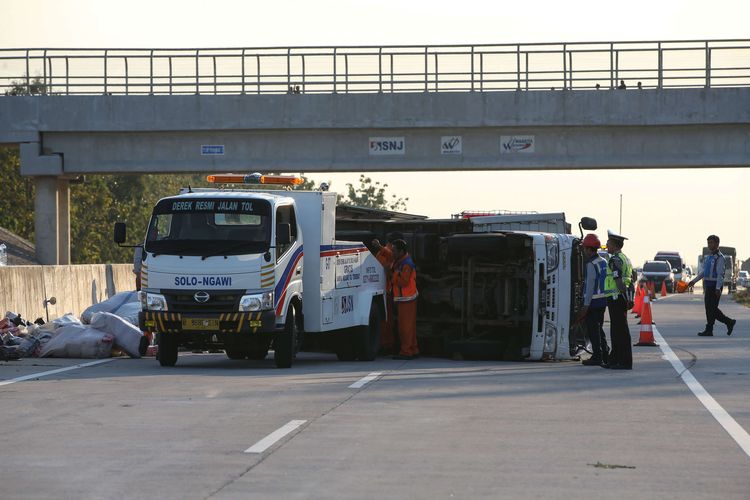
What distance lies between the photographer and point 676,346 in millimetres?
24641

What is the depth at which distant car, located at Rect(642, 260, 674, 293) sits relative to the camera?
2790 inches

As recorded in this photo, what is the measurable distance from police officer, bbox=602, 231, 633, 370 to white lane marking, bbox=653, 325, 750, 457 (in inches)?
29.8

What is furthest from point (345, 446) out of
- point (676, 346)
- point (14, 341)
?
point (676, 346)

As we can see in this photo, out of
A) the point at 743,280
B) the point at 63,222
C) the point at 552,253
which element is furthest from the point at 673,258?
the point at 552,253

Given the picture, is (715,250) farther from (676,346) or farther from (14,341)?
(14,341)

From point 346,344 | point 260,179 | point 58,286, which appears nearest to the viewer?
point 260,179

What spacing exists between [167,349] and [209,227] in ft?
6.00

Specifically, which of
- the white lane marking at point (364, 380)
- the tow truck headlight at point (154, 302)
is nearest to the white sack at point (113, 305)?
the tow truck headlight at point (154, 302)

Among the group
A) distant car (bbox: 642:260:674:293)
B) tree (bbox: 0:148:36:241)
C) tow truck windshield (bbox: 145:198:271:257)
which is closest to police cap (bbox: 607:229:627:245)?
tow truck windshield (bbox: 145:198:271:257)

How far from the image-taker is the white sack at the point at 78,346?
846 inches

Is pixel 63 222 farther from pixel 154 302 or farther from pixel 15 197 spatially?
pixel 15 197

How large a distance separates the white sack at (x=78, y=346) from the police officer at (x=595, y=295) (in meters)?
7.21

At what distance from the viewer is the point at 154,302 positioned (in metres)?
18.5

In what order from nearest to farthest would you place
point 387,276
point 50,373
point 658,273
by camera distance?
1. point 50,373
2. point 387,276
3. point 658,273
